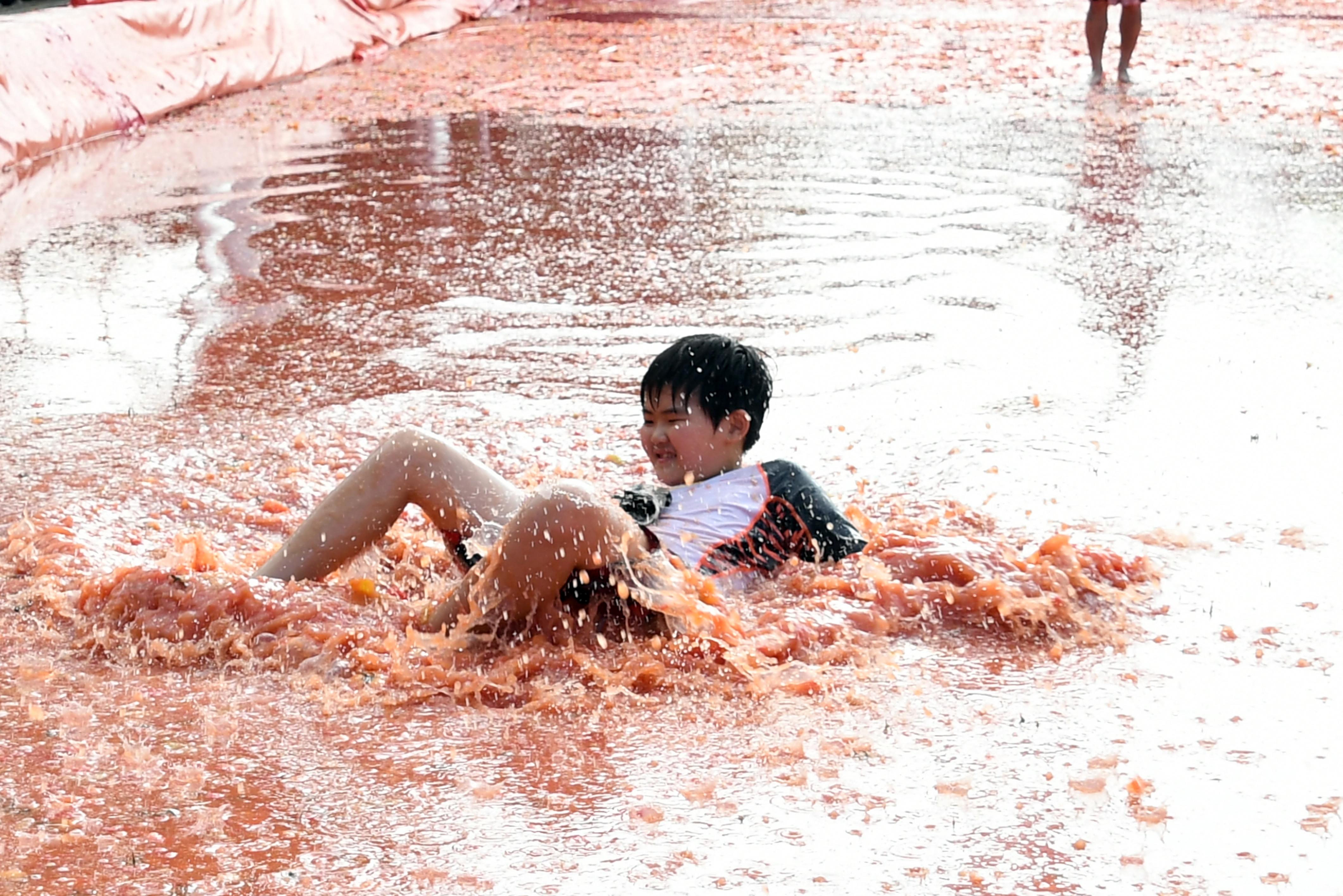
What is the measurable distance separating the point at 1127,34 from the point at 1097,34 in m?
0.24

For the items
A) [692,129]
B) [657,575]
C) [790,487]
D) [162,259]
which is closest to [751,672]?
[657,575]

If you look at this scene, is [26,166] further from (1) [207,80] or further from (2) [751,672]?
(2) [751,672]

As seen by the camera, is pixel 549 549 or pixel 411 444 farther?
pixel 411 444

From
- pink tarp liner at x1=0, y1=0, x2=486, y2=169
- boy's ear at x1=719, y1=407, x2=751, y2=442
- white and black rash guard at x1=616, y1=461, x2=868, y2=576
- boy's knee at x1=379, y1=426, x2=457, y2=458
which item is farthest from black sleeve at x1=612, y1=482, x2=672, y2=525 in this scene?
pink tarp liner at x1=0, y1=0, x2=486, y2=169

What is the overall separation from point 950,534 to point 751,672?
0.99 m

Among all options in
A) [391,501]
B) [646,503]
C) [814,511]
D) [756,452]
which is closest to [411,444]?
[391,501]

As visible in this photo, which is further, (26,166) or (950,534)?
(26,166)

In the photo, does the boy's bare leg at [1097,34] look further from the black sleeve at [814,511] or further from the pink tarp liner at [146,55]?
the black sleeve at [814,511]

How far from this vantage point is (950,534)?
4.28m

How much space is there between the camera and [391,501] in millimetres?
3953

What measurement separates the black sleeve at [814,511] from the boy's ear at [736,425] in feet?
0.35

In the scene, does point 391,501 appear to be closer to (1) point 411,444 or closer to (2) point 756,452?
(1) point 411,444

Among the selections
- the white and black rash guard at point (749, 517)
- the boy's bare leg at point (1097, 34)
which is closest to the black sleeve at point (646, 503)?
the white and black rash guard at point (749, 517)

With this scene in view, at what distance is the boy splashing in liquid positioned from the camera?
154 inches
